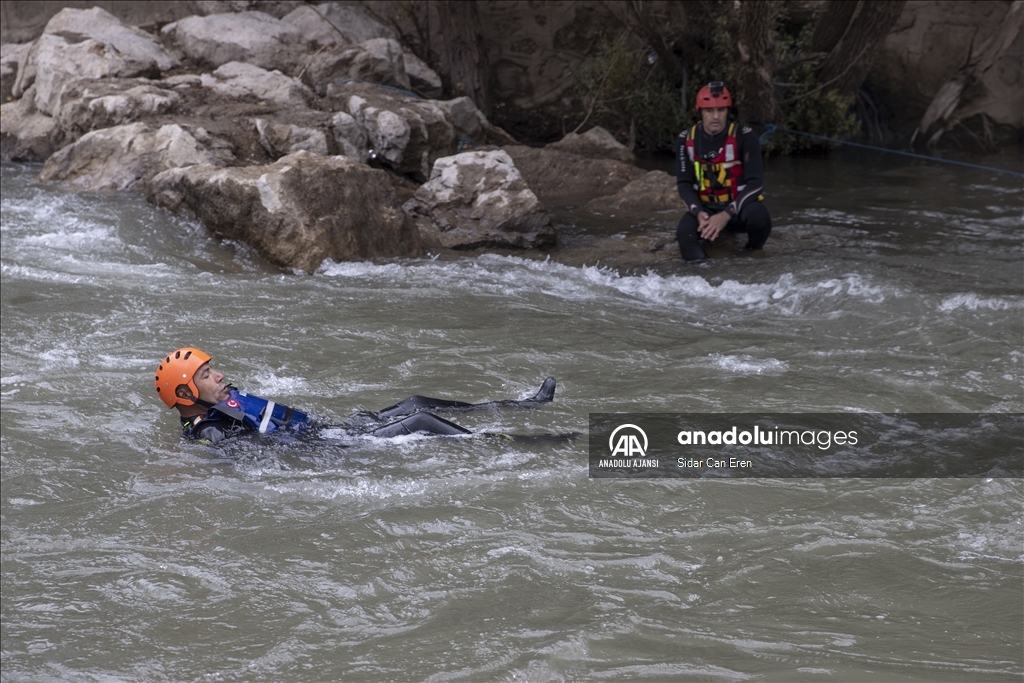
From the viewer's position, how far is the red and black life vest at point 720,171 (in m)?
7.89

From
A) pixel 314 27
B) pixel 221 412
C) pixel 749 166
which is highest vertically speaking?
pixel 314 27

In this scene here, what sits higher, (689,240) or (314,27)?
(314,27)

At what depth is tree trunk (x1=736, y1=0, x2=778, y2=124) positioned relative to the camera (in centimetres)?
1123

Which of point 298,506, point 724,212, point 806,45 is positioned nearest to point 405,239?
point 724,212

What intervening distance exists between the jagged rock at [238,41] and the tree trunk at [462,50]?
7.37 ft

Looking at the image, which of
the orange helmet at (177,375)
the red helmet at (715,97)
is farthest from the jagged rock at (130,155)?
the orange helmet at (177,375)

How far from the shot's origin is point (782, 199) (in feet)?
35.2

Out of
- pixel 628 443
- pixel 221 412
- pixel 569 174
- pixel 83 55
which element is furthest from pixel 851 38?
pixel 221 412

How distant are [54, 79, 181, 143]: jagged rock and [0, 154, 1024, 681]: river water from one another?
310cm

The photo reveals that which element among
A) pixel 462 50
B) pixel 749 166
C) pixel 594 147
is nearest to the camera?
pixel 749 166

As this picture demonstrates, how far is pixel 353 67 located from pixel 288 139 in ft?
7.07

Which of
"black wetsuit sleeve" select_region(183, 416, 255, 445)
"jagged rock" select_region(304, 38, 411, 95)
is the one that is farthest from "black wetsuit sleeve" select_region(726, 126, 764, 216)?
"jagged rock" select_region(304, 38, 411, 95)

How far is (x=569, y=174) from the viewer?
35.9 feet

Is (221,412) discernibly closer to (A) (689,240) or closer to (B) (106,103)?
(A) (689,240)
